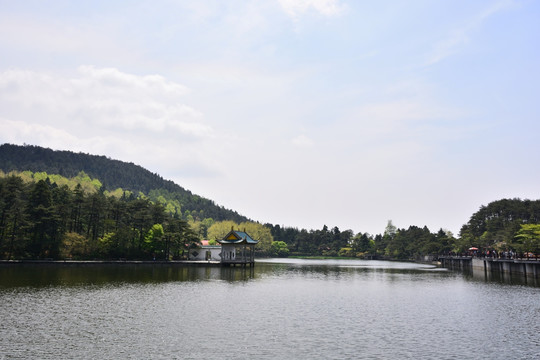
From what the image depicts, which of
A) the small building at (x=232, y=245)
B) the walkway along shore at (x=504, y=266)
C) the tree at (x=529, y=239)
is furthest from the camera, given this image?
the small building at (x=232, y=245)

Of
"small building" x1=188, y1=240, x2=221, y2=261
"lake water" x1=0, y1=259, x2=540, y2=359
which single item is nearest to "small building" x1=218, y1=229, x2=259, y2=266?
"small building" x1=188, y1=240, x2=221, y2=261

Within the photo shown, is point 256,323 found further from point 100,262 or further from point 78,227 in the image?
point 78,227

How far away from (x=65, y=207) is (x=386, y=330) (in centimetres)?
8004

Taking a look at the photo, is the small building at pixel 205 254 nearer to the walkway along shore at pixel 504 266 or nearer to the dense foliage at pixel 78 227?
the dense foliage at pixel 78 227

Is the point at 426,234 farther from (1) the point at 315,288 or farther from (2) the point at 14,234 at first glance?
(2) the point at 14,234

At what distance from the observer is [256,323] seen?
29766 mm

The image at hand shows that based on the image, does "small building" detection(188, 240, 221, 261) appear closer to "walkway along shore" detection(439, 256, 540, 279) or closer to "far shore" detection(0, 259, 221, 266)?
"far shore" detection(0, 259, 221, 266)

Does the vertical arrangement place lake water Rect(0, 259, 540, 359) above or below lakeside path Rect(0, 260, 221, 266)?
below

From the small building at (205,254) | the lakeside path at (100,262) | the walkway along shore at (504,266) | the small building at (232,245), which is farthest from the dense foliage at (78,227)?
the walkway along shore at (504,266)

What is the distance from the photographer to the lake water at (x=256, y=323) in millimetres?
22456

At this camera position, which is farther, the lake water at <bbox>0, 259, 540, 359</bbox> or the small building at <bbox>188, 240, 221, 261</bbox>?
the small building at <bbox>188, 240, 221, 261</bbox>

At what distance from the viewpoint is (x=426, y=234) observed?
16000 centimetres

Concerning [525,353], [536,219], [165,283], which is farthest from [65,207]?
[536,219]

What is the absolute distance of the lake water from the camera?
22.5 metres
